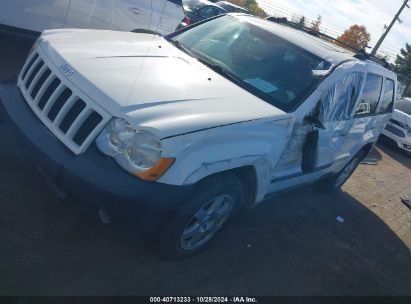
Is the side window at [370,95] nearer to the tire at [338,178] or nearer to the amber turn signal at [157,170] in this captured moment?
the tire at [338,178]

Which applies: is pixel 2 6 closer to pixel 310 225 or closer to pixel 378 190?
pixel 310 225

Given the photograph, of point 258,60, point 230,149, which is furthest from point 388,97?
point 230,149

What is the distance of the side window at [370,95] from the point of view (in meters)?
5.00

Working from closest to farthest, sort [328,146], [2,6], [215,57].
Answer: [215,57]
[328,146]
[2,6]

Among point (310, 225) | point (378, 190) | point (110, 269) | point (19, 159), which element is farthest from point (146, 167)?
point (378, 190)

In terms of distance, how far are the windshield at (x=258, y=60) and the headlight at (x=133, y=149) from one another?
1398 millimetres

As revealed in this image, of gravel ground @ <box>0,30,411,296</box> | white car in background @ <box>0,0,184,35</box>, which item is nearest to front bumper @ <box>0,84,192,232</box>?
gravel ground @ <box>0,30,411,296</box>

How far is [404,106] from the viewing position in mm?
11953

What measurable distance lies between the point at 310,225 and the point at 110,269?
2.86m

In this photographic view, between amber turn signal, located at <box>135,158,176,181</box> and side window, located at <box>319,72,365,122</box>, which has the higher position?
side window, located at <box>319,72,365,122</box>

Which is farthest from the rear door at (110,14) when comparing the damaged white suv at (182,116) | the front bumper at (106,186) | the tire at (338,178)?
the tire at (338,178)

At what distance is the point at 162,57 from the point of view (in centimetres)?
379

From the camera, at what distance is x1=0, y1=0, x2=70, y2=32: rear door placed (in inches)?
213

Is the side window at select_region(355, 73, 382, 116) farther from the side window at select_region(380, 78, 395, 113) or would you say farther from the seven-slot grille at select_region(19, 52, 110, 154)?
the seven-slot grille at select_region(19, 52, 110, 154)
